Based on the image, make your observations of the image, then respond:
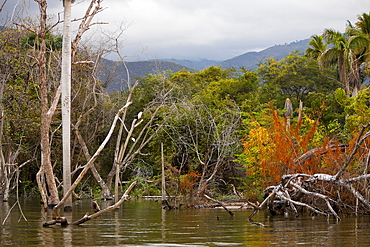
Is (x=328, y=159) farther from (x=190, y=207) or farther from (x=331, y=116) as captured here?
(x=331, y=116)

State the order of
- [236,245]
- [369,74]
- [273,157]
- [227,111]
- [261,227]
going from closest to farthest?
[236,245] → [261,227] → [273,157] → [227,111] → [369,74]

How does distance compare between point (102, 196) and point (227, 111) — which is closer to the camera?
point (102, 196)

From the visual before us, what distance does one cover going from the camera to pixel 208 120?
2661 cm

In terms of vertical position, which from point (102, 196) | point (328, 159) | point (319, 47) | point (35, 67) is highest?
point (319, 47)

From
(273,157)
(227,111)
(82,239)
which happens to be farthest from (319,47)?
(82,239)

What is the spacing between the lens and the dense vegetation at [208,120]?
1778 cm

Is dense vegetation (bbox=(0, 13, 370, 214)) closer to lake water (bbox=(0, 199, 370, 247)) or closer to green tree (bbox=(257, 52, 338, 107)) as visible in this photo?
green tree (bbox=(257, 52, 338, 107))

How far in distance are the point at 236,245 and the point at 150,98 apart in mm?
28128

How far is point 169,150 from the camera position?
96.0 feet

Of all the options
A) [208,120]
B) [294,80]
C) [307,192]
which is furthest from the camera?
[294,80]

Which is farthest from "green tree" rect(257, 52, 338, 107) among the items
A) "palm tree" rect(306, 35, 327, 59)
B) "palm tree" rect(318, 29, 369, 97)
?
"palm tree" rect(318, 29, 369, 97)

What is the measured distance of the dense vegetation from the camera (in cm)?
1778

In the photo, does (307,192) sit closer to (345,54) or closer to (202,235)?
(202,235)

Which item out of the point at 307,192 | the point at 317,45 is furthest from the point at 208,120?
the point at 307,192
